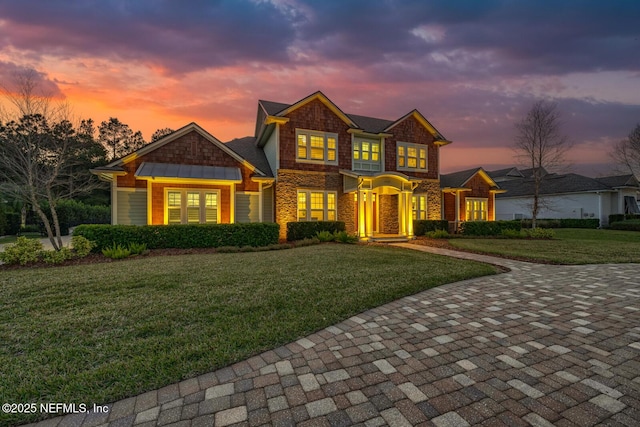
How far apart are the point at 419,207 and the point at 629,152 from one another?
22764mm

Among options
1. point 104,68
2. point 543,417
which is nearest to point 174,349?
point 543,417

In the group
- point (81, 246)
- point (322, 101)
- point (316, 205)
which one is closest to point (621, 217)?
point (316, 205)

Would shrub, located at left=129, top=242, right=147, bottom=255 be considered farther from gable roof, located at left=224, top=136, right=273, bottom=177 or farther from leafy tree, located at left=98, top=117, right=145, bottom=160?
leafy tree, located at left=98, top=117, right=145, bottom=160

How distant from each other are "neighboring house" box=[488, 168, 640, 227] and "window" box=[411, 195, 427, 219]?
38.7 ft

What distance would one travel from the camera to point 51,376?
262 centimetres

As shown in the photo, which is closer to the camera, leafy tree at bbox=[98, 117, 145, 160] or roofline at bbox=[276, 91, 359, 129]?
roofline at bbox=[276, 91, 359, 129]

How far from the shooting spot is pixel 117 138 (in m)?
46.6

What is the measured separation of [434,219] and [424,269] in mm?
12173

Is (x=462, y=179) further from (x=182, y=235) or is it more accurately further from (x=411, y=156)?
(x=182, y=235)

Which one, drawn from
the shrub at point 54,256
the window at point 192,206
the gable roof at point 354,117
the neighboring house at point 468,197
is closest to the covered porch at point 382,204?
the gable roof at point 354,117

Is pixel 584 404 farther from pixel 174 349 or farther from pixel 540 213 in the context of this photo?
pixel 540 213

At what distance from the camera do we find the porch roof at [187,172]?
12048 millimetres

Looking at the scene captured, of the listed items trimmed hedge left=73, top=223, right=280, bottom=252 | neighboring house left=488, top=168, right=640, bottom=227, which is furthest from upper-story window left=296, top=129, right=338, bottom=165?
neighboring house left=488, top=168, right=640, bottom=227

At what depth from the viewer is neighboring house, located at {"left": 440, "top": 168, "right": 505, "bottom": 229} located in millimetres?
19859
